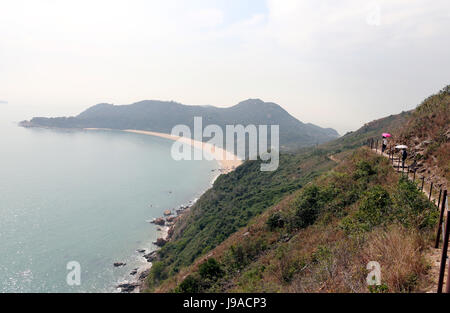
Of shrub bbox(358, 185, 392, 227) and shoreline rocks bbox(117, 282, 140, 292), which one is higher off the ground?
shrub bbox(358, 185, 392, 227)

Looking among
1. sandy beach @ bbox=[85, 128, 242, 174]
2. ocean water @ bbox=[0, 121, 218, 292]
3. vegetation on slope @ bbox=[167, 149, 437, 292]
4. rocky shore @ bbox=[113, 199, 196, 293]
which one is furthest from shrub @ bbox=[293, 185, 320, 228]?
sandy beach @ bbox=[85, 128, 242, 174]

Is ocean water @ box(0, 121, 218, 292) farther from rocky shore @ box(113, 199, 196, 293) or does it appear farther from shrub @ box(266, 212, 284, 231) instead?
shrub @ box(266, 212, 284, 231)

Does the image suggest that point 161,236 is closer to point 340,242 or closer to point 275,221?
point 275,221

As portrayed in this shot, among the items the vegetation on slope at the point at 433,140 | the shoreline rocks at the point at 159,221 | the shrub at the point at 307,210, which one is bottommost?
→ the shoreline rocks at the point at 159,221

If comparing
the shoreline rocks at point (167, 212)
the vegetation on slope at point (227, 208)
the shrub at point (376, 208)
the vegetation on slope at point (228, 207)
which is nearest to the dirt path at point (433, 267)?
the shrub at point (376, 208)

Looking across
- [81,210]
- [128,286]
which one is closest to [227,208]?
[128,286]

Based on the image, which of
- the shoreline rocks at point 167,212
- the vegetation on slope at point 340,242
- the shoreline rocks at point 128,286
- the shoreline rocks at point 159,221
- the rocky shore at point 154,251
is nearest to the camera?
the vegetation on slope at point 340,242

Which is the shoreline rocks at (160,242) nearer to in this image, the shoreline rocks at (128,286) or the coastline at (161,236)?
the coastline at (161,236)
